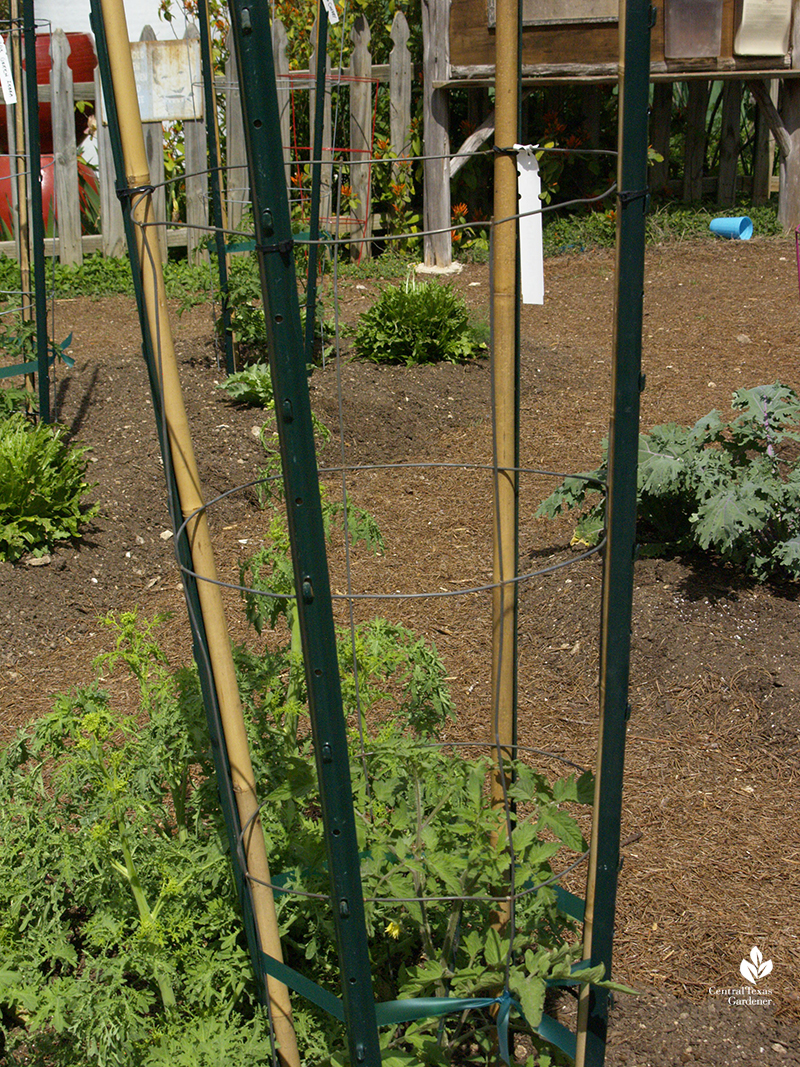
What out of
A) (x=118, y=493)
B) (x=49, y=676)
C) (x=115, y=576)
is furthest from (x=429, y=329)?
(x=49, y=676)

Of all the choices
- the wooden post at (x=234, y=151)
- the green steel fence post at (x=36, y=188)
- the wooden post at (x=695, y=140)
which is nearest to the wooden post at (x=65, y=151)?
the wooden post at (x=234, y=151)

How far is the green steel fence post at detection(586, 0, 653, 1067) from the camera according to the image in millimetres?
1311

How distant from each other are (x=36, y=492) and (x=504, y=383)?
111 inches

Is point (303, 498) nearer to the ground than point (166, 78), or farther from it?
nearer to the ground

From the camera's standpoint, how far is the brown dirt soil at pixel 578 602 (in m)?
2.23

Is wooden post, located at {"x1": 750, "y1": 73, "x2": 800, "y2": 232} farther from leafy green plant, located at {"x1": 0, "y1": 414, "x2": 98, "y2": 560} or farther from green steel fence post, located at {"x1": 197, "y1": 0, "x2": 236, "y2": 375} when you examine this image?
leafy green plant, located at {"x1": 0, "y1": 414, "x2": 98, "y2": 560}

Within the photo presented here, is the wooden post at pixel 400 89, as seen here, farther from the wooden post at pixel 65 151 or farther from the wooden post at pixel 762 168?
the wooden post at pixel 762 168

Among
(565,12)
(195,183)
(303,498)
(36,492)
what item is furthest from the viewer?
(195,183)

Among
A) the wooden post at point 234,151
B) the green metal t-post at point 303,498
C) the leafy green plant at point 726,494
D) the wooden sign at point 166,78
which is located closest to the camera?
the green metal t-post at point 303,498

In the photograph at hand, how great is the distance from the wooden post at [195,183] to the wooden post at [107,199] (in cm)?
61

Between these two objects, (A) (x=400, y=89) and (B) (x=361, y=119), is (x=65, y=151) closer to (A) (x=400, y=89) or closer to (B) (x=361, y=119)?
(B) (x=361, y=119)

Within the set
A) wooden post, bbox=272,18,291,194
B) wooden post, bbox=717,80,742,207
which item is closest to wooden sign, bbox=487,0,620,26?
wooden post, bbox=272,18,291,194

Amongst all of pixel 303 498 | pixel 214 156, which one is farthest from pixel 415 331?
pixel 303 498

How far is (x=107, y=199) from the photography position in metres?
8.14
